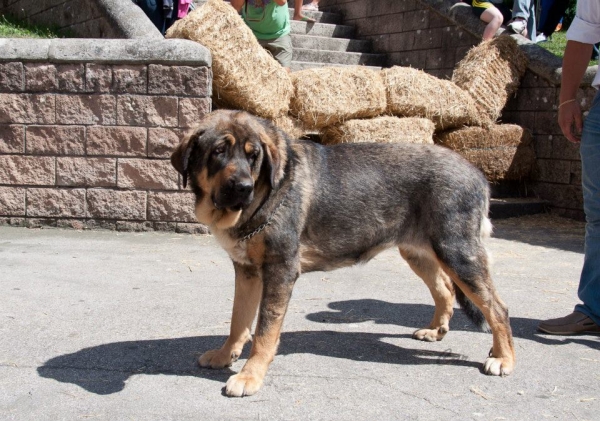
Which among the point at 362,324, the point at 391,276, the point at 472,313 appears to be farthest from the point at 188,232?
the point at 472,313

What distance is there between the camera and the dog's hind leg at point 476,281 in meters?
4.42

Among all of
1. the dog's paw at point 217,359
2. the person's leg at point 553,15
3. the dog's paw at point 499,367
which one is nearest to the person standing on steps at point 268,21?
the person's leg at point 553,15

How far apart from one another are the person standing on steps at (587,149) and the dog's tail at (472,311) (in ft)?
2.59

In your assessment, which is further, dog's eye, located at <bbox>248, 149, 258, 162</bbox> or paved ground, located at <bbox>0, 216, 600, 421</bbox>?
dog's eye, located at <bbox>248, 149, 258, 162</bbox>

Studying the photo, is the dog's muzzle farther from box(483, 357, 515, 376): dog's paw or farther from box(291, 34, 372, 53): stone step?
box(291, 34, 372, 53): stone step

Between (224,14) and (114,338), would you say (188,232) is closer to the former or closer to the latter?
(224,14)

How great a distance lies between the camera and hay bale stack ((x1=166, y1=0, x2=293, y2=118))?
8.09 meters

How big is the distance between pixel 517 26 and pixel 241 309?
27.4ft

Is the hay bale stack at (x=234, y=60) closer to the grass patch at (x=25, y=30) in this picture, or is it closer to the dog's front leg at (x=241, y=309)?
the grass patch at (x=25, y=30)

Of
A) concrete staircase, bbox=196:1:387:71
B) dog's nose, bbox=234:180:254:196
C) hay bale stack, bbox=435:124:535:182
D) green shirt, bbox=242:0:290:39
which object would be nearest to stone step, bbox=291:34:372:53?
concrete staircase, bbox=196:1:387:71

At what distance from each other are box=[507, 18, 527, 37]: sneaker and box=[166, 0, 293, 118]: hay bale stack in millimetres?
4400

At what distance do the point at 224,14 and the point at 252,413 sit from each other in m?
5.70

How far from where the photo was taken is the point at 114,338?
15.5 ft

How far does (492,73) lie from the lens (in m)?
10.3
